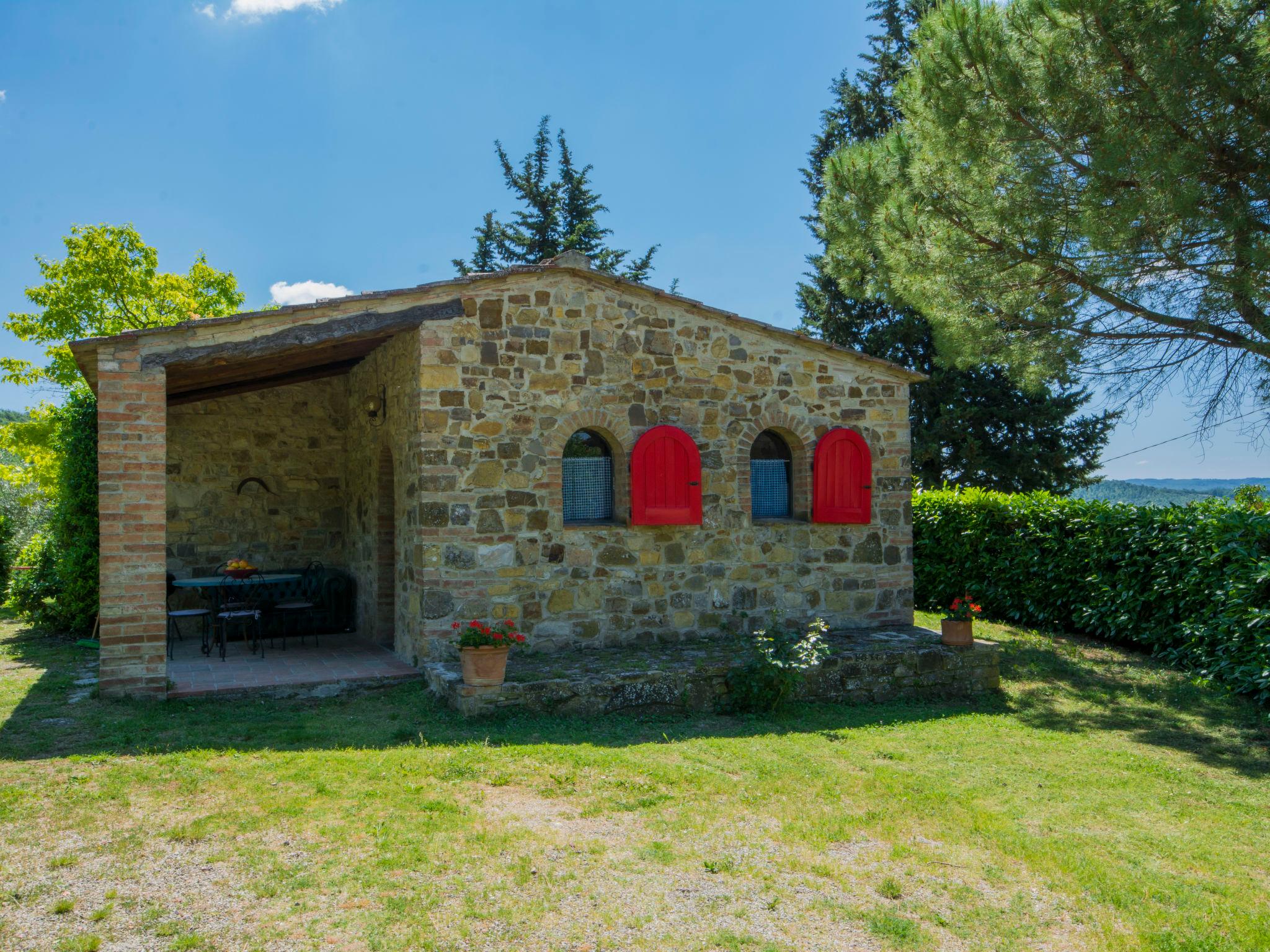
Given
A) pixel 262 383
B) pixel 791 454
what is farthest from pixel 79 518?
pixel 791 454

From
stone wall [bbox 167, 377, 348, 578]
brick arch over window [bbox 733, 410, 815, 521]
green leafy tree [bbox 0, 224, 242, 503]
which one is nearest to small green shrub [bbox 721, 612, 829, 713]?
brick arch over window [bbox 733, 410, 815, 521]

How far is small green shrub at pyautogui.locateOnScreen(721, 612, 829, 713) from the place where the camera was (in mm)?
7270

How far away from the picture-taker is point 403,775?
5391 mm

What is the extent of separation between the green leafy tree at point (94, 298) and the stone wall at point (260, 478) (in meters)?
7.96

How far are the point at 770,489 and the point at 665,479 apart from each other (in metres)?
1.50

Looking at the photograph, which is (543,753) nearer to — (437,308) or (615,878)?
(615,878)

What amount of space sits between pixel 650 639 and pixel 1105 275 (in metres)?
5.24

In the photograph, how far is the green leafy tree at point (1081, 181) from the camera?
21.9 feet

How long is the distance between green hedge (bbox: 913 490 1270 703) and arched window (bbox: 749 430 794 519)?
3.65 metres

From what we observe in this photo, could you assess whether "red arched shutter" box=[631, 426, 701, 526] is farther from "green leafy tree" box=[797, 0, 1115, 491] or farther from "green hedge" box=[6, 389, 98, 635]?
"green leafy tree" box=[797, 0, 1115, 491]

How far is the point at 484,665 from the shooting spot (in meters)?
6.68

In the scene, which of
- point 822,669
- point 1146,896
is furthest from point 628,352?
point 1146,896

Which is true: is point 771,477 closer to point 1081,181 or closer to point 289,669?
point 1081,181

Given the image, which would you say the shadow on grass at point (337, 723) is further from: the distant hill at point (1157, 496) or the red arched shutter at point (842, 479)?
the distant hill at point (1157, 496)
